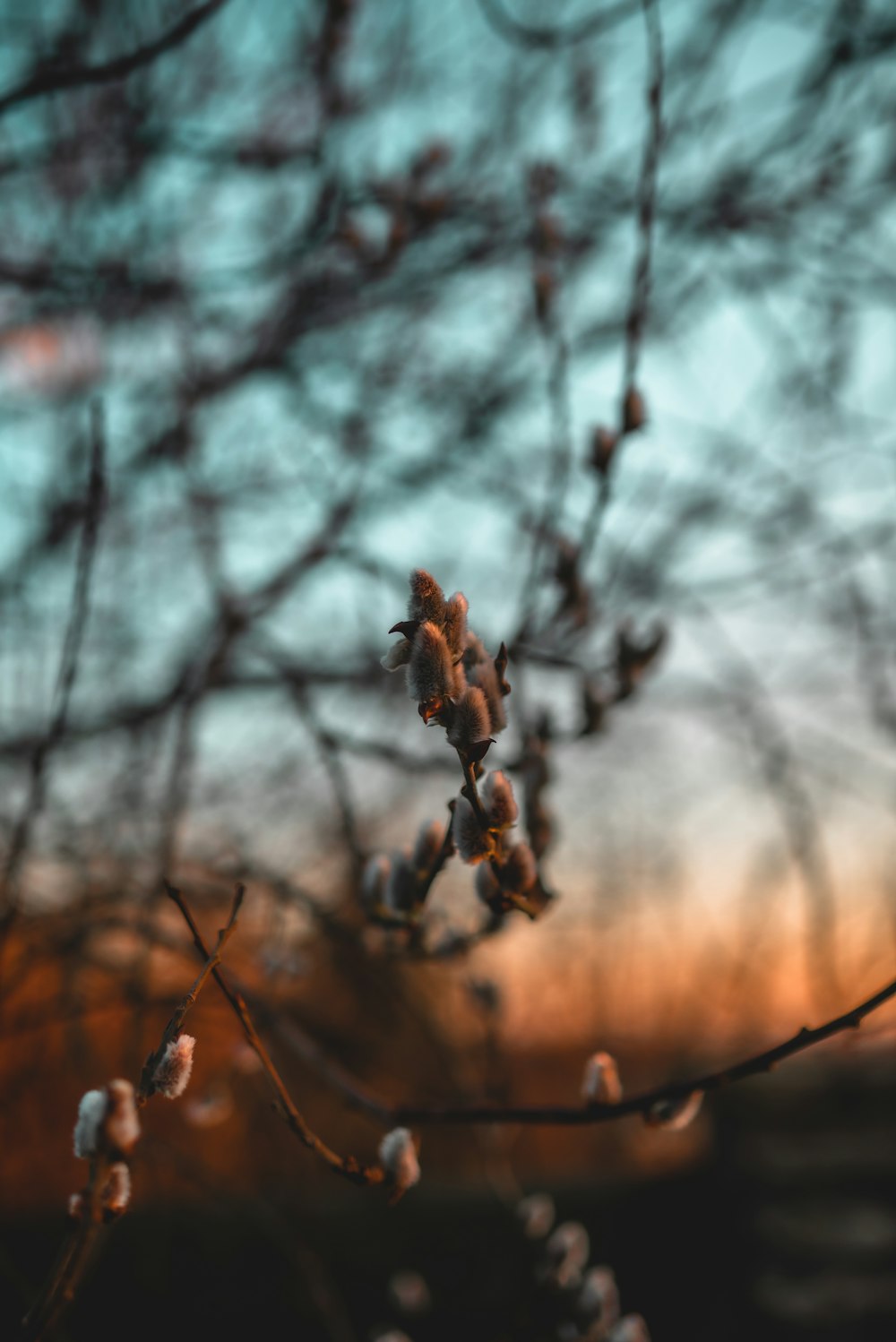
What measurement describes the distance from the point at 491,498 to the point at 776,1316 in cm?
262

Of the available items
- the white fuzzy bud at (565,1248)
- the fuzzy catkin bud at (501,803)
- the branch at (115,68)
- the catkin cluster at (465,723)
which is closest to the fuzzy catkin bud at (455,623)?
the catkin cluster at (465,723)

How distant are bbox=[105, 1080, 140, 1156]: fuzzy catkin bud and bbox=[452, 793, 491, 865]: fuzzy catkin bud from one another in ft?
1.13

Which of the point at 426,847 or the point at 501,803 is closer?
the point at 501,803

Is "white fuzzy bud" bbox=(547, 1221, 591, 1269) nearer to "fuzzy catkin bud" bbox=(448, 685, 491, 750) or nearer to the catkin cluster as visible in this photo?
the catkin cluster

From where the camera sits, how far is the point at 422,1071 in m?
1.74

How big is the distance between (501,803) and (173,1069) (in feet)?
1.13

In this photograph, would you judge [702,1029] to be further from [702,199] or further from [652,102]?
[652,102]

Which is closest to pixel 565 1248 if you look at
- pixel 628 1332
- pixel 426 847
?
pixel 628 1332

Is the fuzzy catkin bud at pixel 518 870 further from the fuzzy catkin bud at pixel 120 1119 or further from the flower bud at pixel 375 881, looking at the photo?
the fuzzy catkin bud at pixel 120 1119

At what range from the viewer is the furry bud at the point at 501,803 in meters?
0.90

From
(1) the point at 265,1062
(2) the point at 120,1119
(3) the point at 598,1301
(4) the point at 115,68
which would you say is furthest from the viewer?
(3) the point at 598,1301

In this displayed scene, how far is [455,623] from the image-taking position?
85 centimetres

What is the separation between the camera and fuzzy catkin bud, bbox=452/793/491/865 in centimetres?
92

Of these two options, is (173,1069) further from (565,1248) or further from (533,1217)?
(533,1217)
